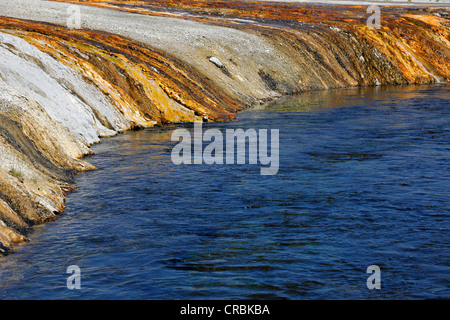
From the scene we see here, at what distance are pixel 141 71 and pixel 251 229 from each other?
1936cm

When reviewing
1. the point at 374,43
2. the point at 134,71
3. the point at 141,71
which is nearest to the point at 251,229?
the point at 134,71

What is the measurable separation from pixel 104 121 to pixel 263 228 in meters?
14.7

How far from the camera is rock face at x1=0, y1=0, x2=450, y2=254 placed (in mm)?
17250

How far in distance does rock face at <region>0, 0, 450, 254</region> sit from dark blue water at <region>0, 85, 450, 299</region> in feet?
3.95

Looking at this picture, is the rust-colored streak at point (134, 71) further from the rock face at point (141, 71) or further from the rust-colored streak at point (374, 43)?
the rust-colored streak at point (374, 43)

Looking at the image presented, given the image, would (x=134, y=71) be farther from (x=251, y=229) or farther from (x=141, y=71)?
(x=251, y=229)

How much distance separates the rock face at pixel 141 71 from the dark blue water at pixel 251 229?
120cm

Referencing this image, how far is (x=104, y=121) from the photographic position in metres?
26.4

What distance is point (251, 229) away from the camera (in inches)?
530

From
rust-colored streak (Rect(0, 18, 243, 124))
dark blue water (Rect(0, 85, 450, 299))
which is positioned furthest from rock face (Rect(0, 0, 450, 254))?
dark blue water (Rect(0, 85, 450, 299))

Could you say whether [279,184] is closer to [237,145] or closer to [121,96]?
[237,145]

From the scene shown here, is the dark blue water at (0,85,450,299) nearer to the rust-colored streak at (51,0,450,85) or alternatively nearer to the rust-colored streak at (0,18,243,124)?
the rust-colored streak at (0,18,243,124)

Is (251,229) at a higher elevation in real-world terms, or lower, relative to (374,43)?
lower

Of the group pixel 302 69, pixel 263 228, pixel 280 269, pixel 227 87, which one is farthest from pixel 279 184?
pixel 302 69
